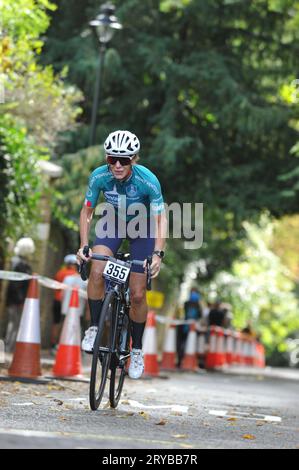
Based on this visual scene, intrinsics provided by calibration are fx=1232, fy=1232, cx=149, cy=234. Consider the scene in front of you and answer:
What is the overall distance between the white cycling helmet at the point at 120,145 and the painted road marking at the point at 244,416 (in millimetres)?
2471

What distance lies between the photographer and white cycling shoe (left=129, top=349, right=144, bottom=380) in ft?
32.8

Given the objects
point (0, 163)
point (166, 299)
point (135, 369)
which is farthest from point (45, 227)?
point (135, 369)

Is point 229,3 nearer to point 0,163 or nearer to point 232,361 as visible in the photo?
point 0,163

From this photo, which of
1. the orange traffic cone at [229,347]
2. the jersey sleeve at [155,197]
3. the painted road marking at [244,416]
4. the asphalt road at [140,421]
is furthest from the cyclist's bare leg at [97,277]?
the orange traffic cone at [229,347]

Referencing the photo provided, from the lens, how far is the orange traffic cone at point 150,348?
18828 mm

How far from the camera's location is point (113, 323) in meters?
9.93

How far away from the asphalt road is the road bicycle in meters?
0.22

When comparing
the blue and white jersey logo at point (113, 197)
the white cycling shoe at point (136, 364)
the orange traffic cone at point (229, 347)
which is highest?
the orange traffic cone at point (229, 347)

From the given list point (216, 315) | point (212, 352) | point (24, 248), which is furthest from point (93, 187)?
point (212, 352)

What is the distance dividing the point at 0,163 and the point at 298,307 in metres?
56.0

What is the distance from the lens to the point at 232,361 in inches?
1524

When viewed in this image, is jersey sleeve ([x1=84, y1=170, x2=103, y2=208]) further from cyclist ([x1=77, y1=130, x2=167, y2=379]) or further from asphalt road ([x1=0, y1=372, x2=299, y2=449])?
asphalt road ([x1=0, y1=372, x2=299, y2=449])

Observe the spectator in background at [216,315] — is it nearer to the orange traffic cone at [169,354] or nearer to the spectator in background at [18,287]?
the orange traffic cone at [169,354]

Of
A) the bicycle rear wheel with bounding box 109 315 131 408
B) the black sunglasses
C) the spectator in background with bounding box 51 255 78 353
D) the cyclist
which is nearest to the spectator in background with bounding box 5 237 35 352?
the spectator in background with bounding box 51 255 78 353
